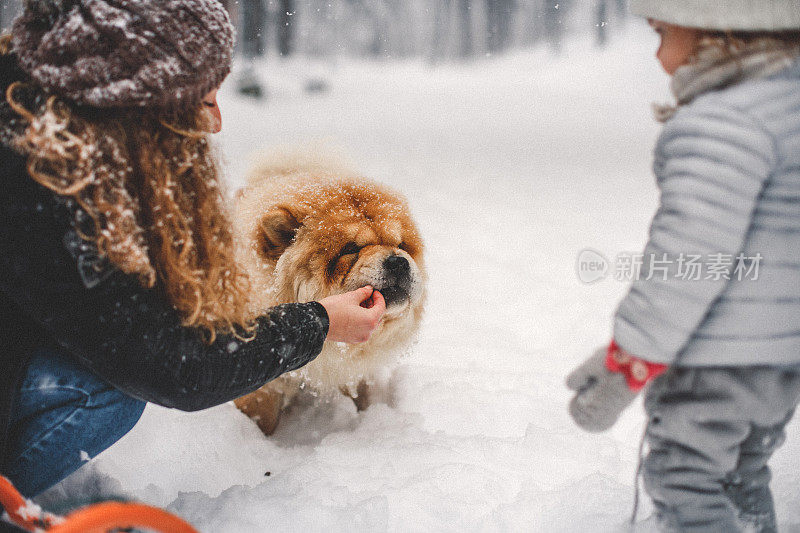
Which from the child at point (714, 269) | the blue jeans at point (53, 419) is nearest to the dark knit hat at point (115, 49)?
the blue jeans at point (53, 419)

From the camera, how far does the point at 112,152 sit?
1.02 metres

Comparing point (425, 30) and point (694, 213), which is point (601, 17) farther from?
point (694, 213)

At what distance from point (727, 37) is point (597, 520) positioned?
1.17 m

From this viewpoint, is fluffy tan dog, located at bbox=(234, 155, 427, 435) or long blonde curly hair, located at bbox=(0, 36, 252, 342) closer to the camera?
long blonde curly hair, located at bbox=(0, 36, 252, 342)

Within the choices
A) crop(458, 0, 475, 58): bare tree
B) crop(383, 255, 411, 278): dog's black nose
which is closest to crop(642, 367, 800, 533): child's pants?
crop(383, 255, 411, 278): dog's black nose

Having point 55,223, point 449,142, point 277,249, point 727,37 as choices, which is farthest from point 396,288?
point 449,142

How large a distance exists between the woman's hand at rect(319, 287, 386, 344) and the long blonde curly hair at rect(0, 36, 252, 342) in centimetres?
27

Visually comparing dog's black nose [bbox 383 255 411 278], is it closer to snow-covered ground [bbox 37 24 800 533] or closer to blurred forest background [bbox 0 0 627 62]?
snow-covered ground [bbox 37 24 800 533]

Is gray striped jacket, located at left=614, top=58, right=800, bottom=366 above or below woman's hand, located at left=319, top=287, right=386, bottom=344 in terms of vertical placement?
above

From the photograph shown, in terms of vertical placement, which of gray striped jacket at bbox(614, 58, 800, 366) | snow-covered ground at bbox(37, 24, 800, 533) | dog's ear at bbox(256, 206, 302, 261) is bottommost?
snow-covered ground at bbox(37, 24, 800, 533)

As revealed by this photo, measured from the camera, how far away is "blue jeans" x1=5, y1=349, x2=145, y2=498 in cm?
119

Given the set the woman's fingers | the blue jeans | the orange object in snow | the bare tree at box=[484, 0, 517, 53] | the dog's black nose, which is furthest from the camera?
the bare tree at box=[484, 0, 517, 53]

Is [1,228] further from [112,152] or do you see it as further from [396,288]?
[396,288]

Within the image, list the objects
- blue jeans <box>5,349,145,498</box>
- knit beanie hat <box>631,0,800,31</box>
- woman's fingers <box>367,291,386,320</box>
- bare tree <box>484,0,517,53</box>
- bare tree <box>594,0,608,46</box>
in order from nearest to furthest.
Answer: knit beanie hat <box>631,0,800,31</box>
blue jeans <box>5,349,145,498</box>
woman's fingers <box>367,291,386,320</box>
bare tree <box>594,0,608,46</box>
bare tree <box>484,0,517,53</box>
